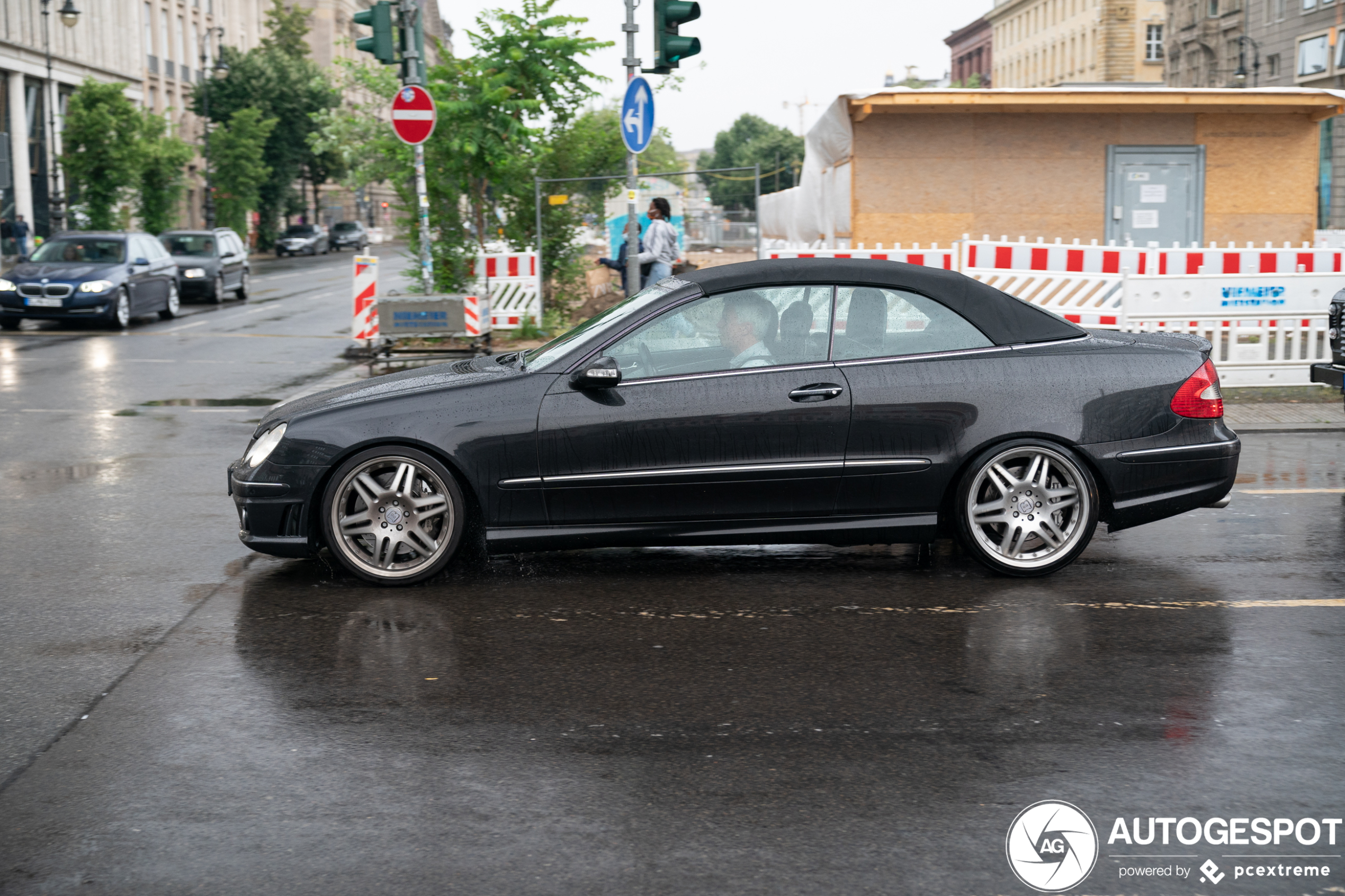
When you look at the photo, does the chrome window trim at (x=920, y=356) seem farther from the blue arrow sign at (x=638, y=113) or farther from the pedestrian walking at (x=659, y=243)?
the pedestrian walking at (x=659, y=243)

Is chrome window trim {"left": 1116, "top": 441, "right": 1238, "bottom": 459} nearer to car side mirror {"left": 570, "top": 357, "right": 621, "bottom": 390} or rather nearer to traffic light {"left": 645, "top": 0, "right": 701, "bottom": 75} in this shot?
car side mirror {"left": 570, "top": 357, "right": 621, "bottom": 390}

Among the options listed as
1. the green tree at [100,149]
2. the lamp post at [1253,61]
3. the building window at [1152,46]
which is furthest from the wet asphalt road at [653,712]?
the building window at [1152,46]

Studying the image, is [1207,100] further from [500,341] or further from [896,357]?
[896,357]

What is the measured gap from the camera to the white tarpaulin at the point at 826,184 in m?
18.8

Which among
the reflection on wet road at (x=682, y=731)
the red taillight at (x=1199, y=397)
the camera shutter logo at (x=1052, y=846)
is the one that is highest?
the red taillight at (x=1199, y=397)

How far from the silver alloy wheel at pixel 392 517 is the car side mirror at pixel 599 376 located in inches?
30.2

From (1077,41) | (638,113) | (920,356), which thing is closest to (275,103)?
(1077,41)

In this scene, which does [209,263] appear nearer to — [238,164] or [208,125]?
[238,164]

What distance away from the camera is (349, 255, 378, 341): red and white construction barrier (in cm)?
1733

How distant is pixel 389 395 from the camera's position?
20.9ft

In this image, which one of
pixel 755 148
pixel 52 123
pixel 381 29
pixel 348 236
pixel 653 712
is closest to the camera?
pixel 653 712

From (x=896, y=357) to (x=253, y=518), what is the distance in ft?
9.82

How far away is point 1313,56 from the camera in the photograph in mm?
46938

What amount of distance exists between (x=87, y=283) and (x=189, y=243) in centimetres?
846
